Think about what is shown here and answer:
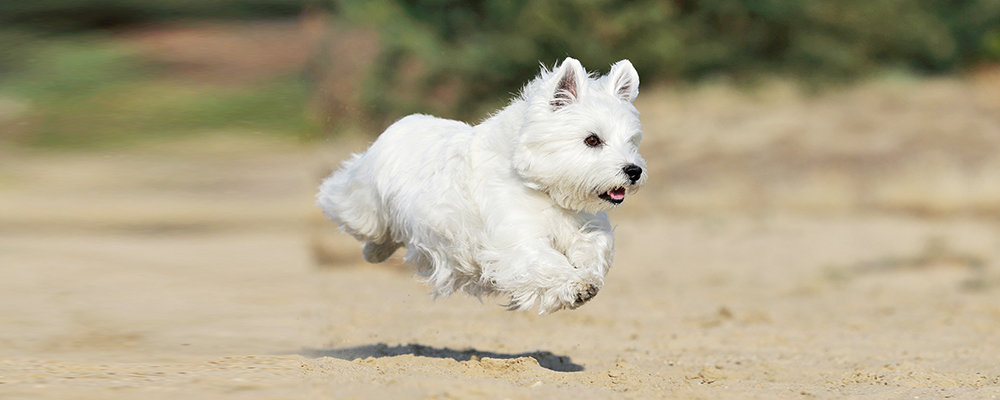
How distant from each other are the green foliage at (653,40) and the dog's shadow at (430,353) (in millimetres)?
18718

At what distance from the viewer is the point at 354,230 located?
→ 848 cm

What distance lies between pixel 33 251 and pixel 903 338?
875 centimetres

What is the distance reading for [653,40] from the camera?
98.7 feet

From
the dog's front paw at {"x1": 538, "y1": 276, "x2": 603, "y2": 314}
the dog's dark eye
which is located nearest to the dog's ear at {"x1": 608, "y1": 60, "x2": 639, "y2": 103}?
the dog's dark eye

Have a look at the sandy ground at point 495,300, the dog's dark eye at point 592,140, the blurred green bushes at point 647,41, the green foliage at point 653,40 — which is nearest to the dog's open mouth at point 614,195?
the dog's dark eye at point 592,140

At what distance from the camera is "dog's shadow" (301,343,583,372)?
876 centimetres

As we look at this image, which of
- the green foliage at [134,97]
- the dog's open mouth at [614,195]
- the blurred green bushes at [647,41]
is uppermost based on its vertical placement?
the blurred green bushes at [647,41]

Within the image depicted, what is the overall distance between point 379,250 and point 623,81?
2.87 meters

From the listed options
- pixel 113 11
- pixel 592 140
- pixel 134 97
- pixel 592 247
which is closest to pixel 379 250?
pixel 592 247

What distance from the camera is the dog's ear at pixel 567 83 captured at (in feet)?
21.8

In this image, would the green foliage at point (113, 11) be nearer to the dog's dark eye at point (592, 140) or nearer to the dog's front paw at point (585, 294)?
the dog's dark eye at point (592, 140)

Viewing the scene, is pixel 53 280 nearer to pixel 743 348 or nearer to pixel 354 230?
pixel 354 230

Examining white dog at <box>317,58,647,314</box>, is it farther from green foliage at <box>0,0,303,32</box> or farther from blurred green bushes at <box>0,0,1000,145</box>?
blurred green bushes at <box>0,0,1000,145</box>

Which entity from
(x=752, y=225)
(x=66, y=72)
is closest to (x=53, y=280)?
(x=66, y=72)
